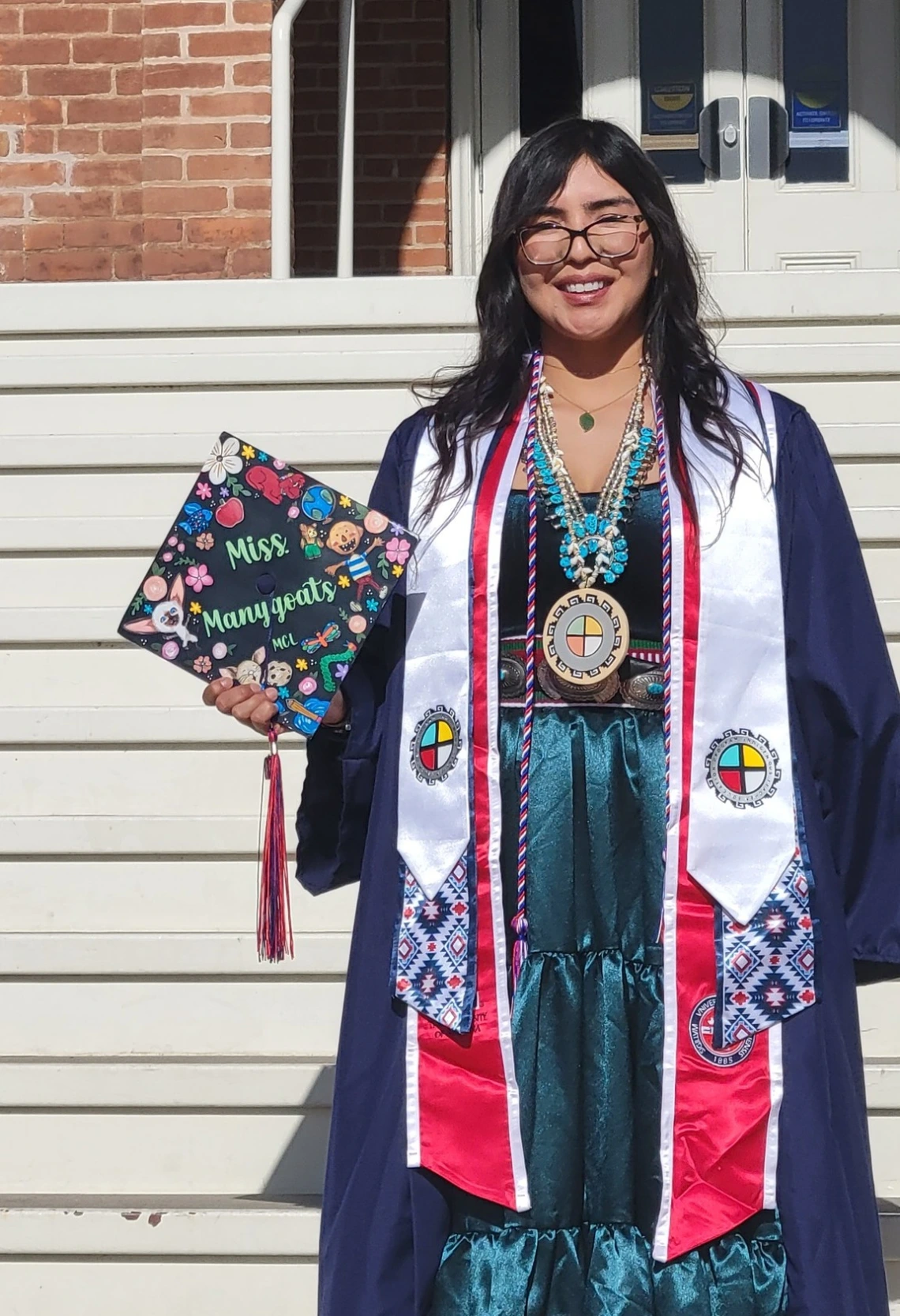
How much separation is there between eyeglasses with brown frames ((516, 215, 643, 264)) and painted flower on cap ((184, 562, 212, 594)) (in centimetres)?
59

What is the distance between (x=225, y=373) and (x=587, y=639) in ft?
8.24

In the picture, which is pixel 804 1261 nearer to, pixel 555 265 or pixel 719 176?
pixel 555 265

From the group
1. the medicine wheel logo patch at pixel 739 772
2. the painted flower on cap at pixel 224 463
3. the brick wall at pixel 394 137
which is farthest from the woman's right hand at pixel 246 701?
the brick wall at pixel 394 137

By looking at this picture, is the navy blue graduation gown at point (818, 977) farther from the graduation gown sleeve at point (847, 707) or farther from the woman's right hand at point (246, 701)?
the woman's right hand at point (246, 701)

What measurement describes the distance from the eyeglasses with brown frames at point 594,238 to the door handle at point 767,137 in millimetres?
4942

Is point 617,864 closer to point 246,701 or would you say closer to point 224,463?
point 246,701

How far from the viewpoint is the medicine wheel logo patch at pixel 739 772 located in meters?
2.33

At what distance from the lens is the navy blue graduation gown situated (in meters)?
2.25

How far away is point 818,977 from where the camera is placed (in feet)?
7.57

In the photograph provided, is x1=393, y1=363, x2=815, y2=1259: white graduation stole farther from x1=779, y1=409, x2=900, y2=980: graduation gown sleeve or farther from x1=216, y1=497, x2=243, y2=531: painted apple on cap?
x1=216, y1=497, x2=243, y2=531: painted apple on cap

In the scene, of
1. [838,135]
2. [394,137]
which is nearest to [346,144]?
[394,137]

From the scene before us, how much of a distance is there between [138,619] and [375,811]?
40 cm

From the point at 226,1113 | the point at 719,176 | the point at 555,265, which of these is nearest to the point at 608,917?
the point at 555,265

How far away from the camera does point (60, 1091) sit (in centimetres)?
338
